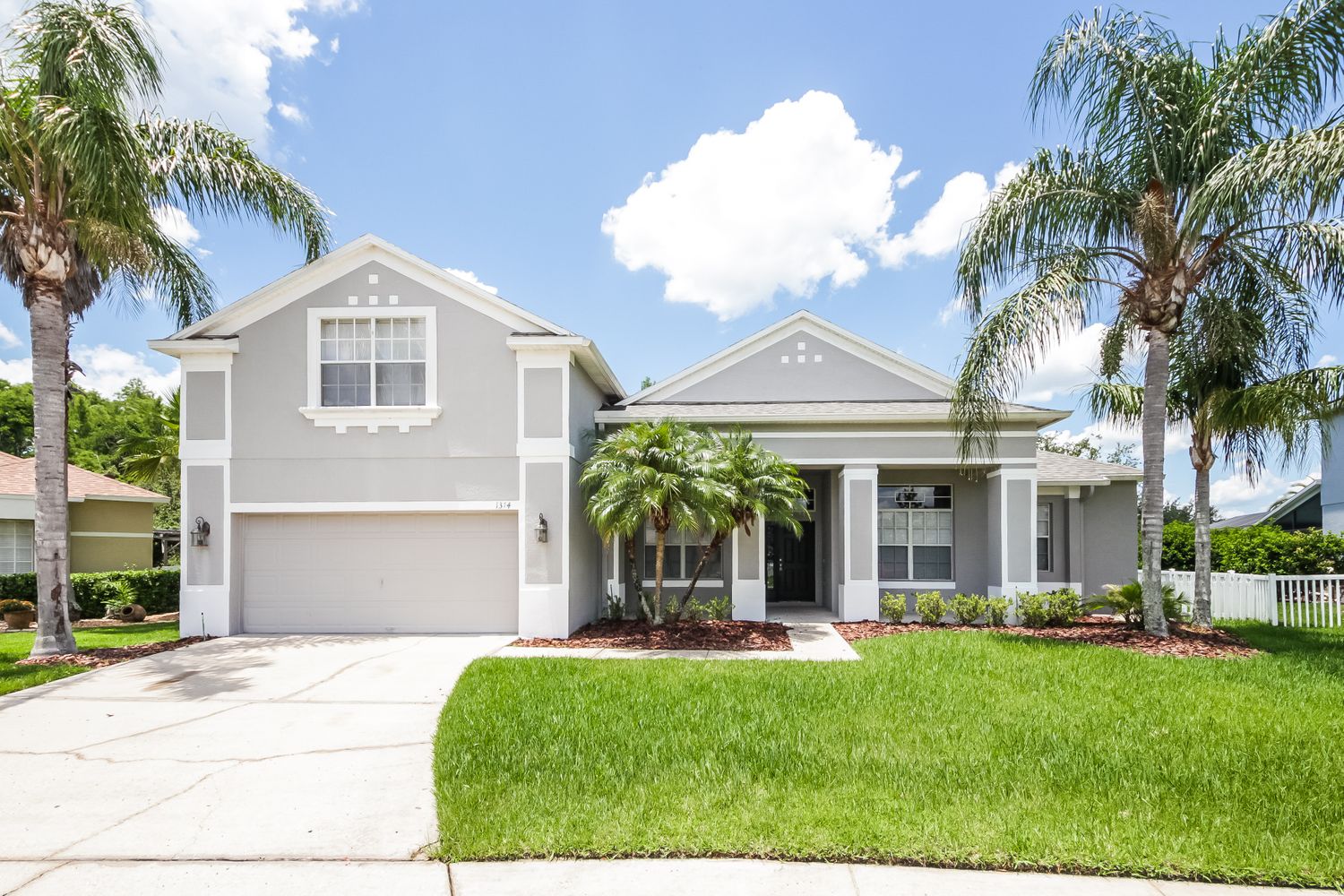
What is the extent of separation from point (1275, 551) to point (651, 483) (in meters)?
16.8

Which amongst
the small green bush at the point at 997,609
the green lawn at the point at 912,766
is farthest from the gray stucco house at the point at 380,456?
the small green bush at the point at 997,609

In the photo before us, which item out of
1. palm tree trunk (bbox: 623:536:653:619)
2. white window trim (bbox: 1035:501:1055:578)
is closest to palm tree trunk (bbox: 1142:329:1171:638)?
white window trim (bbox: 1035:501:1055:578)

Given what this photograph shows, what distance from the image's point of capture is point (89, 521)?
18438mm

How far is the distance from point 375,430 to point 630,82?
299 inches

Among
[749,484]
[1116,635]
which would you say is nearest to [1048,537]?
[1116,635]

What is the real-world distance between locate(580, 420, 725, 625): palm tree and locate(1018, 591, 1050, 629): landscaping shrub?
578cm

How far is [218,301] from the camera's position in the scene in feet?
45.1

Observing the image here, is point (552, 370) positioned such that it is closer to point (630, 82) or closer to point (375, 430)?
point (375, 430)

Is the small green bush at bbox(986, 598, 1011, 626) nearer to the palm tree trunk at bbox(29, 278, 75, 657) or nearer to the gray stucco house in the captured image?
the gray stucco house

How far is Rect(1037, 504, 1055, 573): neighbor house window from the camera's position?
15234mm

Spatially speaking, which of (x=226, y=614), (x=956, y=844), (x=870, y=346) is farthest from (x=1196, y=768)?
(x=226, y=614)

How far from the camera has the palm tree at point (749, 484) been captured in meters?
11.7

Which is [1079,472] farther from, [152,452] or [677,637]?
[152,452]

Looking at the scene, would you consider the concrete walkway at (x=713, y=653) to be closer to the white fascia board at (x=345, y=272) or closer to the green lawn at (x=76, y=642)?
the white fascia board at (x=345, y=272)
